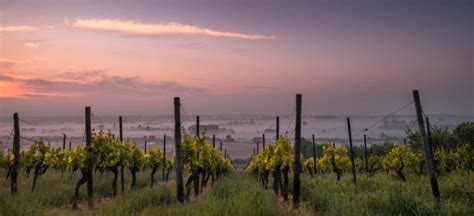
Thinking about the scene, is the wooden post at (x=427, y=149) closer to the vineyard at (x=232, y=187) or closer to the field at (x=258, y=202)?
the vineyard at (x=232, y=187)

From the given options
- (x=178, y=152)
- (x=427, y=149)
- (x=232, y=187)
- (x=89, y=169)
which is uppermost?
(x=427, y=149)

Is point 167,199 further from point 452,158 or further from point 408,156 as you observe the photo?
point 452,158

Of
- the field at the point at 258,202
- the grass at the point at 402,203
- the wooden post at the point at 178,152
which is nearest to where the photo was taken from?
the field at the point at 258,202

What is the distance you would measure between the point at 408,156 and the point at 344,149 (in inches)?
202

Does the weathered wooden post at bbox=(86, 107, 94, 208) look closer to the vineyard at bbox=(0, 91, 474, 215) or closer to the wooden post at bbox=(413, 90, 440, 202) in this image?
the vineyard at bbox=(0, 91, 474, 215)

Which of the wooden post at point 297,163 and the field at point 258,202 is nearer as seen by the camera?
the field at point 258,202

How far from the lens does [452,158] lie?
85.7ft

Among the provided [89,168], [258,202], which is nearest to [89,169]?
[89,168]

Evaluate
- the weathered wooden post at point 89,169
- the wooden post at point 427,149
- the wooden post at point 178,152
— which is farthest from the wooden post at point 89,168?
the wooden post at point 427,149

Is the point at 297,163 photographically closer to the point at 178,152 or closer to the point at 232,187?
the point at 232,187

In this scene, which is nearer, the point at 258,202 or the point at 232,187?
the point at 258,202

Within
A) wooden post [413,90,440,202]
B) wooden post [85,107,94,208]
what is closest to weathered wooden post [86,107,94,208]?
wooden post [85,107,94,208]

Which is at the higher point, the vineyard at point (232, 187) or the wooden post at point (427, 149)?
the wooden post at point (427, 149)

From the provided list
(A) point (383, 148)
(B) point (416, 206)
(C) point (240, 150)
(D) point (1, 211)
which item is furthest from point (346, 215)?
(C) point (240, 150)
